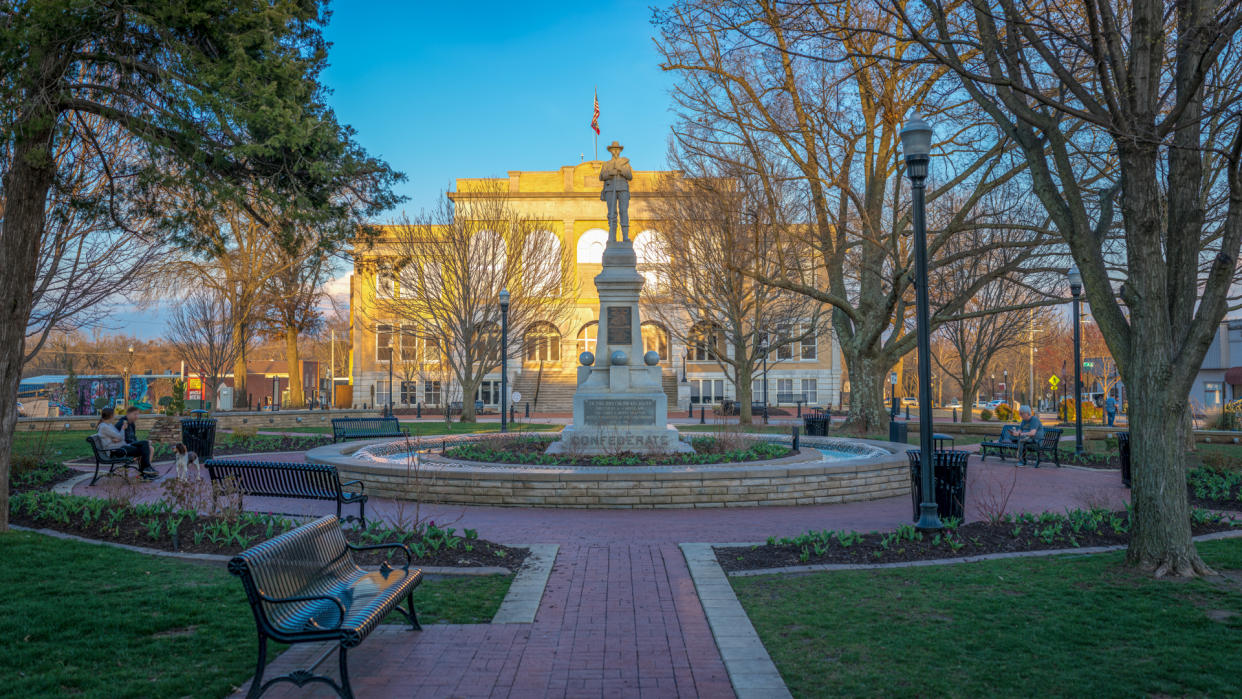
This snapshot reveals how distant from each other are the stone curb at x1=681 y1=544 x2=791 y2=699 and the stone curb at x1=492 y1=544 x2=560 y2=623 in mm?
1258

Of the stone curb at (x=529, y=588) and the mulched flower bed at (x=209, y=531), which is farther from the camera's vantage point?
the mulched flower bed at (x=209, y=531)

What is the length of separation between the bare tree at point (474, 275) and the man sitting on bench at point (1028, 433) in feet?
65.2

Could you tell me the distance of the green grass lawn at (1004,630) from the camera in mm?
4434

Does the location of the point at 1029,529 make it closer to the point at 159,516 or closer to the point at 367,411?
the point at 159,516

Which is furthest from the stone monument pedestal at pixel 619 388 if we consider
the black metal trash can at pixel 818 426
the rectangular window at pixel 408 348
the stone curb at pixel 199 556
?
the rectangular window at pixel 408 348

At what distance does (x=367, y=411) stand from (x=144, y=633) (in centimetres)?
3216

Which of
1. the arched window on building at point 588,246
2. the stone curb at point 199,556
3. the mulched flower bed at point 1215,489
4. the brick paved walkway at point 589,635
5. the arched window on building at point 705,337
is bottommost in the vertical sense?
the brick paved walkway at point 589,635

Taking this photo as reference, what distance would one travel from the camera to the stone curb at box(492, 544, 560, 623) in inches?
227

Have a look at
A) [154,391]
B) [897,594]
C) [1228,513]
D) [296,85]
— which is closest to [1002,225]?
[1228,513]

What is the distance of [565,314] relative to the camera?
4331 cm

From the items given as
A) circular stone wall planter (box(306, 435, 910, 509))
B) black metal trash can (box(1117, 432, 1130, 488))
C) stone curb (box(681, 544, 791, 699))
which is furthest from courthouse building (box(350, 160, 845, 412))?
stone curb (box(681, 544, 791, 699))

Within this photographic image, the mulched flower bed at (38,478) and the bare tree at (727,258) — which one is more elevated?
the bare tree at (727,258)

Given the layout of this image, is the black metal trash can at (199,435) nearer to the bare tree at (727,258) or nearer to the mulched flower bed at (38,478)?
the mulched flower bed at (38,478)

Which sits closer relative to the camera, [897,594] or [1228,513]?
[897,594]
